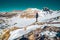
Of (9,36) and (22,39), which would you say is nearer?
(22,39)

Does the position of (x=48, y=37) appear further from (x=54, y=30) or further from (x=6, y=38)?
(x=6, y=38)

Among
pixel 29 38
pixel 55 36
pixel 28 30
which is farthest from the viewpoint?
pixel 28 30

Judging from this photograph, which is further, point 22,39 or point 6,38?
point 6,38

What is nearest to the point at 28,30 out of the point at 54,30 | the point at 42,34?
the point at 42,34

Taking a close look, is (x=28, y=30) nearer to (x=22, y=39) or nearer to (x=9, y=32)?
(x=22, y=39)

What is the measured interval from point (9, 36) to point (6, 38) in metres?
1.10

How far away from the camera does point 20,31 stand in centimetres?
A: 2872

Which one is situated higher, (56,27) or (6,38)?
(56,27)

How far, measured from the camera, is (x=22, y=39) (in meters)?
26.6

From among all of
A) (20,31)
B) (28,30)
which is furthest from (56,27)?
(20,31)

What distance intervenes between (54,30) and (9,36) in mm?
9982

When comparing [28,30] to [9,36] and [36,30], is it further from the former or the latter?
[9,36]

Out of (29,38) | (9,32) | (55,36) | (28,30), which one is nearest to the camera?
(55,36)

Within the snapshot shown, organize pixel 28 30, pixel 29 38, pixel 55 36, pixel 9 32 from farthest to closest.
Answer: pixel 9 32 < pixel 28 30 < pixel 29 38 < pixel 55 36
